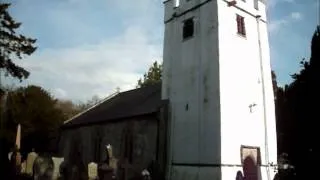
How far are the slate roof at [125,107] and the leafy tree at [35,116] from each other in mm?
5520

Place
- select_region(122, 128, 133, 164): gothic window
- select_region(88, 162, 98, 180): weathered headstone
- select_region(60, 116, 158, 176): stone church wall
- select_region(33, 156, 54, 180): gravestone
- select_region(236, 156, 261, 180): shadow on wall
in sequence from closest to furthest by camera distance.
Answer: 1. select_region(33, 156, 54, 180): gravestone
2. select_region(236, 156, 261, 180): shadow on wall
3. select_region(88, 162, 98, 180): weathered headstone
4. select_region(60, 116, 158, 176): stone church wall
5. select_region(122, 128, 133, 164): gothic window

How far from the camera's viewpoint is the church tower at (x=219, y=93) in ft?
69.2

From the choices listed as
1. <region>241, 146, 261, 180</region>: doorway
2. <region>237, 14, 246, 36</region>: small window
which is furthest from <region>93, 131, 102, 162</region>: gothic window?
<region>237, 14, 246, 36</region>: small window

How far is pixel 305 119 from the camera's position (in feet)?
42.3

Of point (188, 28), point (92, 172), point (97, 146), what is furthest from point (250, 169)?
point (97, 146)

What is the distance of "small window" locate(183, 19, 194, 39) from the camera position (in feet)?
79.3

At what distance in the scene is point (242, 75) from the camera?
22.6 m

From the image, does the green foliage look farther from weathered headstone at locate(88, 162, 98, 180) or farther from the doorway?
weathered headstone at locate(88, 162, 98, 180)

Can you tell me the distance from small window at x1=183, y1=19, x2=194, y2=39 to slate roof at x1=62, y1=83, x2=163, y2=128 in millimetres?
4939

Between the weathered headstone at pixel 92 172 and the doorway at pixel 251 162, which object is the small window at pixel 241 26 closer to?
the doorway at pixel 251 162

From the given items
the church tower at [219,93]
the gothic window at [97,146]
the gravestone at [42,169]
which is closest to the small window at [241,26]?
the church tower at [219,93]

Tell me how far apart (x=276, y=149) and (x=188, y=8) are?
1107cm

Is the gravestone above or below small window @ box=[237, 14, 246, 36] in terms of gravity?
below

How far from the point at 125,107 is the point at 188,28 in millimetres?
8989
